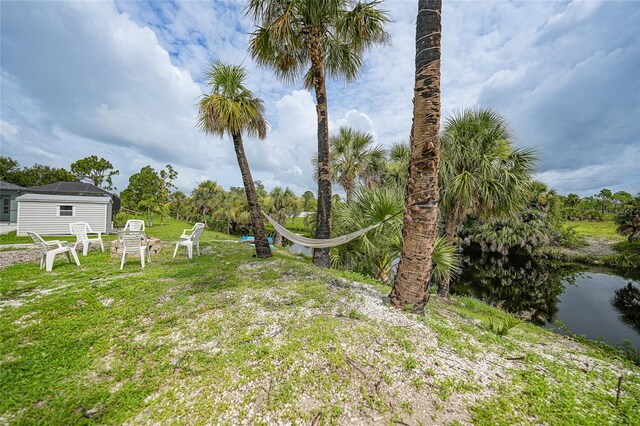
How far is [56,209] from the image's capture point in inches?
518

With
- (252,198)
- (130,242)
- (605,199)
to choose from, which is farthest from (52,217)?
(605,199)

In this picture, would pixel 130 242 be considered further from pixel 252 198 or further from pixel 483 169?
pixel 483 169

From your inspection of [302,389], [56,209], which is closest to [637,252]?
[302,389]

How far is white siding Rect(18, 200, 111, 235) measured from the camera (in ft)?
41.0

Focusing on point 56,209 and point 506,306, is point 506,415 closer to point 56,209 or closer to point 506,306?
point 506,306

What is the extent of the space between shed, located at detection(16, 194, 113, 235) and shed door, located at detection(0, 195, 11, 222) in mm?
8551

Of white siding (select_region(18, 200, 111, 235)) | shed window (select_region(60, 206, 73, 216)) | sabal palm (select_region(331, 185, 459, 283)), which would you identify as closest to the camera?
sabal palm (select_region(331, 185, 459, 283))

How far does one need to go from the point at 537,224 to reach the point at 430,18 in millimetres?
19376

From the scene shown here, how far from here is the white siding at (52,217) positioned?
12.5 metres

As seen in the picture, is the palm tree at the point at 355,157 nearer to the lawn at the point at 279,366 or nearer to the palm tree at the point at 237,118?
the palm tree at the point at 237,118

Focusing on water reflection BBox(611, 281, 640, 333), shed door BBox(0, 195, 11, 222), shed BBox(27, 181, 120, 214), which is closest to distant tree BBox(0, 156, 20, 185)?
shed door BBox(0, 195, 11, 222)

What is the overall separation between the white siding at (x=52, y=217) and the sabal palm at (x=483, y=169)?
59.6 ft

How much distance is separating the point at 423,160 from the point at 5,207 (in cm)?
2884

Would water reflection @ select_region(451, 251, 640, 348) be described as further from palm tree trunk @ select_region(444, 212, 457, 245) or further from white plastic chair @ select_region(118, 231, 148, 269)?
white plastic chair @ select_region(118, 231, 148, 269)
